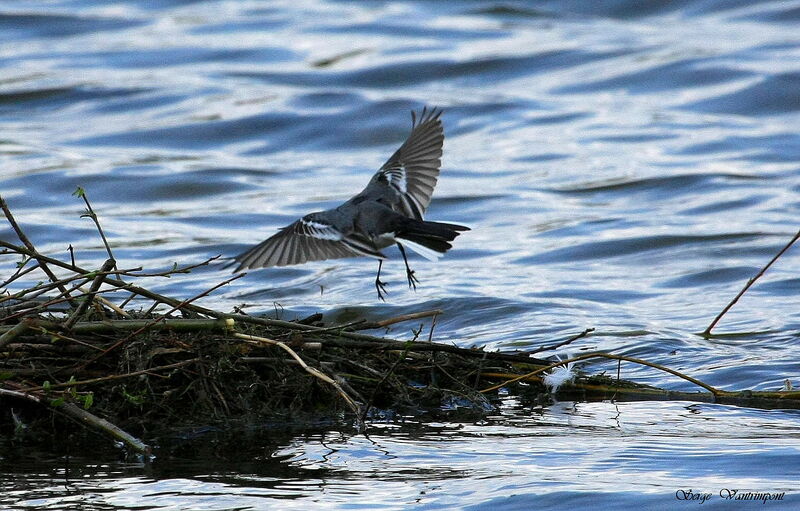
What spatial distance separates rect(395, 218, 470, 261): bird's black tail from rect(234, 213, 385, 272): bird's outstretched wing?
7.7 inches

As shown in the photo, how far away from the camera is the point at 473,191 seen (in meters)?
15.1

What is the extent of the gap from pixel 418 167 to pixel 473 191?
6.21m

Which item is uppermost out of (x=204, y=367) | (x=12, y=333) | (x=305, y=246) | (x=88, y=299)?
(x=305, y=246)

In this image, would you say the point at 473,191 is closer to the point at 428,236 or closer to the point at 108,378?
the point at 428,236

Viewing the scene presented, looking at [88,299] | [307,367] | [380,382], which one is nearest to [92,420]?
[88,299]

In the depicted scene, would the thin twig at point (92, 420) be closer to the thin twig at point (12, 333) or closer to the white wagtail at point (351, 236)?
the thin twig at point (12, 333)

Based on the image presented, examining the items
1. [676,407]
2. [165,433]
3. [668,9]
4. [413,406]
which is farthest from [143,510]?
[668,9]

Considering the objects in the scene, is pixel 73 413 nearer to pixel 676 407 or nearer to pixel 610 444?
pixel 610 444

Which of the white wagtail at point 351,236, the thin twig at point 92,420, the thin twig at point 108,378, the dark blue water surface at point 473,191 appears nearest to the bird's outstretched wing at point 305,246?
the white wagtail at point 351,236

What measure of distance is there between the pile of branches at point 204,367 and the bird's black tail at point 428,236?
79 cm

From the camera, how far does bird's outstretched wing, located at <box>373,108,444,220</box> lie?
8.70 meters

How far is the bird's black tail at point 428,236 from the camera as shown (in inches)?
293

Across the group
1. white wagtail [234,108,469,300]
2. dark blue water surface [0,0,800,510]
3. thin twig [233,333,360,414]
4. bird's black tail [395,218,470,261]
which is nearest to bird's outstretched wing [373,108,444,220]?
white wagtail [234,108,469,300]

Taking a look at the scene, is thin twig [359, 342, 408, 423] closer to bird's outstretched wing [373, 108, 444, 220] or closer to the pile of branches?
the pile of branches
